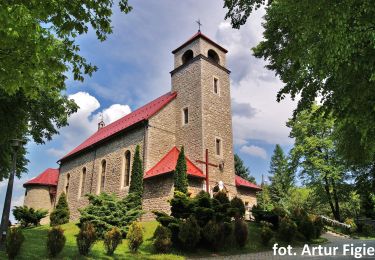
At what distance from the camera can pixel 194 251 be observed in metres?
13.6

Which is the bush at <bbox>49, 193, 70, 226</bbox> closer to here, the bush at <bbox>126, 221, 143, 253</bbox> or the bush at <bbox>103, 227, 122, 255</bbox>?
the bush at <bbox>126, 221, 143, 253</bbox>

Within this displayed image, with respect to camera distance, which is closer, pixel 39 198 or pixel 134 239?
pixel 134 239

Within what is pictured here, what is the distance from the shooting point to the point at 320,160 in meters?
30.6

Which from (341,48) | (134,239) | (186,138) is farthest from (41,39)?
(186,138)

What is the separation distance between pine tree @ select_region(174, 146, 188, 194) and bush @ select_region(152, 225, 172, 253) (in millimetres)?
5960

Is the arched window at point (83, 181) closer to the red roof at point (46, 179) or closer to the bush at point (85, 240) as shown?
the red roof at point (46, 179)

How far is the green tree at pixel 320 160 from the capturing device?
30.2 metres

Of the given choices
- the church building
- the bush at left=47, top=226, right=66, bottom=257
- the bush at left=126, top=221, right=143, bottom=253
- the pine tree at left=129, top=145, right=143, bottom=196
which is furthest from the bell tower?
the bush at left=47, top=226, right=66, bottom=257

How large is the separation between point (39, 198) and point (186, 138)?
2138cm

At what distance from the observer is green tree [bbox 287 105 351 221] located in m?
30.2

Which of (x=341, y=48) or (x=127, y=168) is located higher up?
(x=127, y=168)

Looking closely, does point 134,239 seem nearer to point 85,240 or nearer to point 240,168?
point 85,240

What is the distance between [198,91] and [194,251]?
13.0 m

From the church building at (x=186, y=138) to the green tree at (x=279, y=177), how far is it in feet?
30.9
